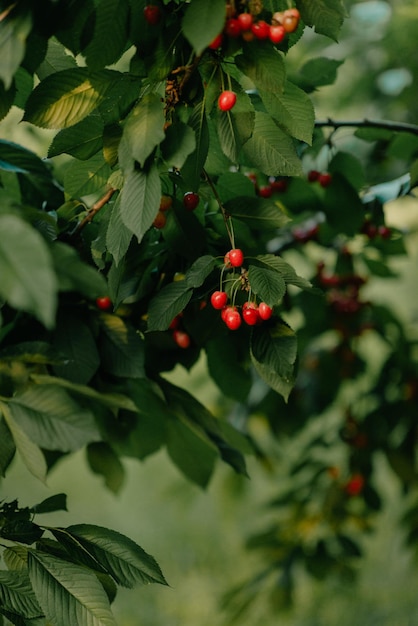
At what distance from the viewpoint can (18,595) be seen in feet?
2.08

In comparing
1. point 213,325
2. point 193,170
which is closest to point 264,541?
point 213,325

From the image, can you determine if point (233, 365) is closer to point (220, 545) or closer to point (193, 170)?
point (193, 170)

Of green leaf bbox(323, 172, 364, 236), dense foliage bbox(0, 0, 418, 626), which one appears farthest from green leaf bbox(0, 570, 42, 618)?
green leaf bbox(323, 172, 364, 236)

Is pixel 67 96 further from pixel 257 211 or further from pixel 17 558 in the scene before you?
pixel 17 558

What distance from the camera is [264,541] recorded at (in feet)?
5.82

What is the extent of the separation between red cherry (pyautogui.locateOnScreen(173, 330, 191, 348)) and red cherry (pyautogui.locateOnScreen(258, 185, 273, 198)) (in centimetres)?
31

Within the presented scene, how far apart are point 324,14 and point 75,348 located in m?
0.43

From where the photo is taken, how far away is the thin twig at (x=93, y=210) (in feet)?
2.54

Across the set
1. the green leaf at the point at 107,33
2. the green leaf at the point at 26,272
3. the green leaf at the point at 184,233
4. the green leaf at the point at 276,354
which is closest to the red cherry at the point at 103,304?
the green leaf at the point at 184,233

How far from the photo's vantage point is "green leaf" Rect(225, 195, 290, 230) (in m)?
0.80

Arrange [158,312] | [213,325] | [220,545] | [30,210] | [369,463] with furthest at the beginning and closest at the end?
Answer: 1. [220,545]
2. [369,463]
3. [213,325]
4. [158,312]
5. [30,210]

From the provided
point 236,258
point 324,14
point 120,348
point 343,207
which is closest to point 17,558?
point 120,348

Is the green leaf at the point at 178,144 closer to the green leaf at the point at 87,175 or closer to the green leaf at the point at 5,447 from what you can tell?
the green leaf at the point at 87,175

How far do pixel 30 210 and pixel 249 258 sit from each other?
0.80 ft
